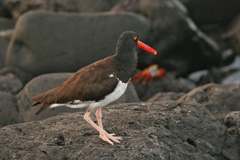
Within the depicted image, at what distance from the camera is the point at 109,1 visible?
72.9 ft

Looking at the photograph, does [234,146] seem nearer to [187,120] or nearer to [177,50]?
[187,120]

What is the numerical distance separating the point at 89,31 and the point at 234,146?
29.5 ft

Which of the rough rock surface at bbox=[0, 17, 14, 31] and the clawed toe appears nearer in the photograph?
the clawed toe

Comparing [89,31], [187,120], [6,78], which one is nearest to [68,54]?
[89,31]

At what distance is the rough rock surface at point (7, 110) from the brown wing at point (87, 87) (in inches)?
145

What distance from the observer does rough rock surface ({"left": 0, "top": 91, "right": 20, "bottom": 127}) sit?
12.2 m

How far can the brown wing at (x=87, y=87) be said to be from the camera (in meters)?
8.45

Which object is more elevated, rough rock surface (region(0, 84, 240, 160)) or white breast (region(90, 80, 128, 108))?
white breast (region(90, 80, 128, 108))

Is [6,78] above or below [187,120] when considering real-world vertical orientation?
above

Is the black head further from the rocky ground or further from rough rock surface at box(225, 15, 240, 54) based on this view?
rough rock surface at box(225, 15, 240, 54)

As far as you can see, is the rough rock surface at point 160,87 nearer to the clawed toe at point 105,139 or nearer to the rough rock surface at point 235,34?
the rough rock surface at point 235,34

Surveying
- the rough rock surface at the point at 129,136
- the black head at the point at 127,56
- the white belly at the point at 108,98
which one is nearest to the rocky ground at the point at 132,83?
the rough rock surface at the point at 129,136

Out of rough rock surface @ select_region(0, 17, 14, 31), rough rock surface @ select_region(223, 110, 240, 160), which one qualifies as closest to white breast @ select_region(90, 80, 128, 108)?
rough rock surface @ select_region(223, 110, 240, 160)

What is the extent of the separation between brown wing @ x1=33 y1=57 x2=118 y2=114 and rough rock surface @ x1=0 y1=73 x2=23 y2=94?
699 centimetres
